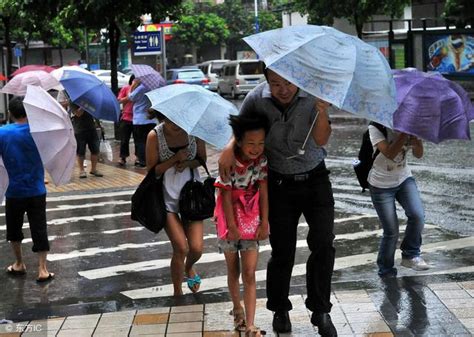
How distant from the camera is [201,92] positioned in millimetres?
6129

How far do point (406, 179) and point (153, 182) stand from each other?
6.80 feet

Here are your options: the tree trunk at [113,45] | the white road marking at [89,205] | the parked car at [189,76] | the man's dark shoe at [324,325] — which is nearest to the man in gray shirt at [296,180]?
the man's dark shoe at [324,325]

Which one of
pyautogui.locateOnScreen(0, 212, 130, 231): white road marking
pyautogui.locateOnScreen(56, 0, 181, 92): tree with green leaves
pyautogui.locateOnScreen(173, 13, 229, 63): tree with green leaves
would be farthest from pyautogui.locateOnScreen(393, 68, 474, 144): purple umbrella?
pyautogui.locateOnScreen(173, 13, 229, 63): tree with green leaves

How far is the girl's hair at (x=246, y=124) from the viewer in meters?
5.02

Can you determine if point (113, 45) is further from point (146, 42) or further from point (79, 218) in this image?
point (79, 218)

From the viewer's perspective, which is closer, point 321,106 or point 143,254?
point 321,106

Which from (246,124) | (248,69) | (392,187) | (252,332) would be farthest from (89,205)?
(248,69)

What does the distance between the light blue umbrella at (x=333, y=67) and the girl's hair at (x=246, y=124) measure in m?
0.47

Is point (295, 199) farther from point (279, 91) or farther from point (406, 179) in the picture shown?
point (406, 179)

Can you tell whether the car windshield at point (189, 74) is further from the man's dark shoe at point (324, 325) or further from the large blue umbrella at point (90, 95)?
the man's dark shoe at point (324, 325)

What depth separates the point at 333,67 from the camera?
469cm

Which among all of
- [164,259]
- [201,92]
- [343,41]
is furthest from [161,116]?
[164,259]

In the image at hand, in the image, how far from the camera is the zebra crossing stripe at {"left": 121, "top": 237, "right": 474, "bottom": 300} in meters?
7.18

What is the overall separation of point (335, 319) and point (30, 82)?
6597 mm
